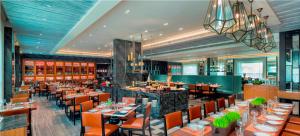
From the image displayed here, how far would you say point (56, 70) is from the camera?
1384 cm

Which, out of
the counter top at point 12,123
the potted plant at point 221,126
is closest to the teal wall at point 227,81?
the potted plant at point 221,126

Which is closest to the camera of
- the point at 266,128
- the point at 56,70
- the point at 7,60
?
the point at 266,128

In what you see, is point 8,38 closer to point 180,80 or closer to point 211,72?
point 180,80

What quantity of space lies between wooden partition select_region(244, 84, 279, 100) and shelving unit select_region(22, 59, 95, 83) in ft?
44.0

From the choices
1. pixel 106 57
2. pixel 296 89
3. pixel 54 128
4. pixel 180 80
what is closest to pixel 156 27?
pixel 54 128

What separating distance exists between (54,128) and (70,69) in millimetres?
11206

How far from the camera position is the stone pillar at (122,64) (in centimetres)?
817

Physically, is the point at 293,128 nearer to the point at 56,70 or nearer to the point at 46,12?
the point at 46,12

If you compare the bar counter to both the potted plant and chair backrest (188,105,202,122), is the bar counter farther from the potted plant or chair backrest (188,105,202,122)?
the potted plant

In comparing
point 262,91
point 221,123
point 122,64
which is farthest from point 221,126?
point 122,64

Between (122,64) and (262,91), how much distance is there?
661 centimetres

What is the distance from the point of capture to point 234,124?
6.86 feet

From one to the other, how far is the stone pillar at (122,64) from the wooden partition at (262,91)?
532 cm

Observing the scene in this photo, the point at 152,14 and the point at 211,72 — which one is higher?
the point at 152,14
